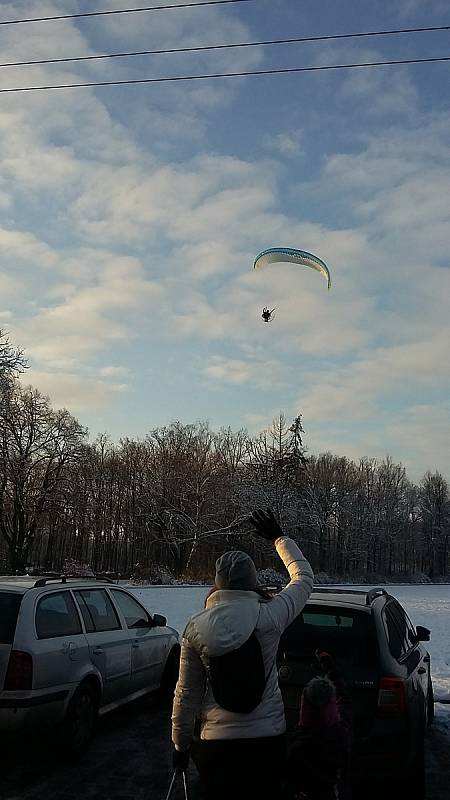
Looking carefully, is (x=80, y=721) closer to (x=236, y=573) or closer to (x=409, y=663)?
(x=409, y=663)

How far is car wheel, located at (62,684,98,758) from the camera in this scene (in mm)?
7125

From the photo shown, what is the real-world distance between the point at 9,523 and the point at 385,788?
59.4m

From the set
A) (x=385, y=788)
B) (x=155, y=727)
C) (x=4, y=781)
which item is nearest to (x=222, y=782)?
(x=385, y=788)

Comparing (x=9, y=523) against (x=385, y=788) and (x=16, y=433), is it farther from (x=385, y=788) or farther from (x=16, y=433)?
(x=385, y=788)

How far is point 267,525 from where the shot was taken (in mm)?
4289

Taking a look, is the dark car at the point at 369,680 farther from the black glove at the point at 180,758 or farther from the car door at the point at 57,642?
the car door at the point at 57,642

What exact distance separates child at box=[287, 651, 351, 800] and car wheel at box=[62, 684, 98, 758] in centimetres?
402

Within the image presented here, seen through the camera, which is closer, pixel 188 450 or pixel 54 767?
pixel 54 767

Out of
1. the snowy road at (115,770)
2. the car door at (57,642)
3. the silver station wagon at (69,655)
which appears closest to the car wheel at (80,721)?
the silver station wagon at (69,655)

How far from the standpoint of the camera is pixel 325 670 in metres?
5.34

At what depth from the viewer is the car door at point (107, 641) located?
26.5ft

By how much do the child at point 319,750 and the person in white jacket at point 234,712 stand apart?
13.3 inches

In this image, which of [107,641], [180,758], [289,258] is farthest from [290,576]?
[289,258]

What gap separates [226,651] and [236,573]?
388 mm
